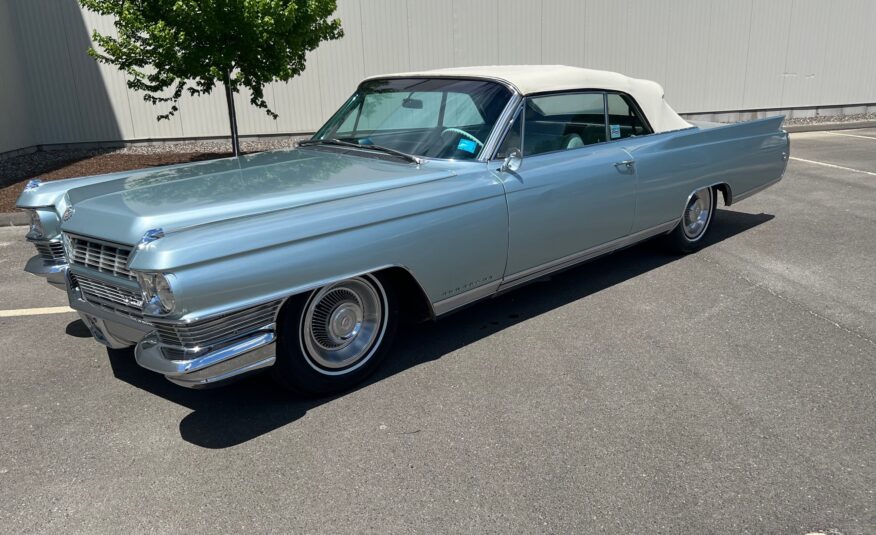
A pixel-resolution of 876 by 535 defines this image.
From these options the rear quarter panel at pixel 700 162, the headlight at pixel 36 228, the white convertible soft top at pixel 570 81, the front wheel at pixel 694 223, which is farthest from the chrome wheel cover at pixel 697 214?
the headlight at pixel 36 228

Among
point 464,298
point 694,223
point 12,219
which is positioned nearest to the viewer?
point 464,298

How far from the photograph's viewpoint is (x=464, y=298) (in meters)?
4.18

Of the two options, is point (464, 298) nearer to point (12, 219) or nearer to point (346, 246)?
point (346, 246)

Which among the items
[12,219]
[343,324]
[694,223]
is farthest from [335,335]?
[12,219]

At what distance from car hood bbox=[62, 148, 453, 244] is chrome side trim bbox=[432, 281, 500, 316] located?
27.3 inches

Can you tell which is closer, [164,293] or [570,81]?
[164,293]

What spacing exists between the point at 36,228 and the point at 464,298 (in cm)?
270

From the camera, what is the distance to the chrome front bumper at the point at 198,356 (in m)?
3.11

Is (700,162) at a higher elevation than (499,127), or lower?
lower

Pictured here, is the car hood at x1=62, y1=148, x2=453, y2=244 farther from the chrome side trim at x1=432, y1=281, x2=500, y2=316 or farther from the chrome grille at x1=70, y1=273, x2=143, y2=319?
the chrome side trim at x1=432, y1=281, x2=500, y2=316

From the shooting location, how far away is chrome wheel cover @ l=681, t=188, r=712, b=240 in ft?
19.7

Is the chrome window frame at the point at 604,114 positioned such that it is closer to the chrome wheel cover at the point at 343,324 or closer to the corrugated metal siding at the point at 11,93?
the chrome wheel cover at the point at 343,324

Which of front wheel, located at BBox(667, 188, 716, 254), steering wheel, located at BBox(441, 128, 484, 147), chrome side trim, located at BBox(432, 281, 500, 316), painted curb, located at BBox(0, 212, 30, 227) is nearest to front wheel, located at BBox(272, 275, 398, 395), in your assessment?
chrome side trim, located at BBox(432, 281, 500, 316)

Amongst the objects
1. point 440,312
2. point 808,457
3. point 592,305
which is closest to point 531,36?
point 592,305
